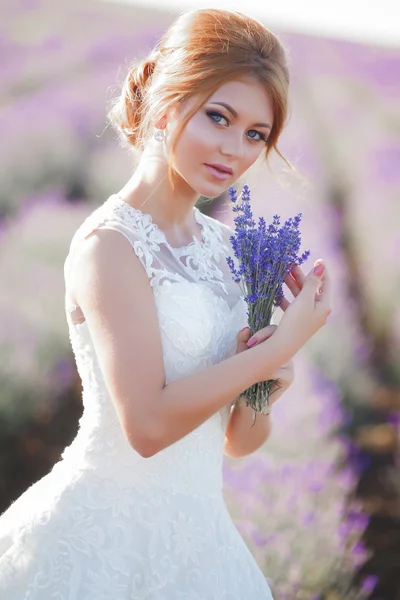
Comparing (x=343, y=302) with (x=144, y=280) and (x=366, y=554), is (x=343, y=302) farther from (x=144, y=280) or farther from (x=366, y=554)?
(x=144, y=280)

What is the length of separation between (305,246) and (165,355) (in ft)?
7.11

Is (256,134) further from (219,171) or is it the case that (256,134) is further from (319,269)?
(319,269)

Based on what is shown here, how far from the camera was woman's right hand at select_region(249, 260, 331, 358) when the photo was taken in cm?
182

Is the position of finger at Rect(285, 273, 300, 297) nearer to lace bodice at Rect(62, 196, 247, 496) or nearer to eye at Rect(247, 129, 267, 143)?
lace bodice at Rect(62, 196, 247, 496)

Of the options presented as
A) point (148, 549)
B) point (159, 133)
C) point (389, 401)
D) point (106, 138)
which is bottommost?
point (389, 401)

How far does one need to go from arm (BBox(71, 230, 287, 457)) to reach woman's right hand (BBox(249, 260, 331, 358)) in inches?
1.2

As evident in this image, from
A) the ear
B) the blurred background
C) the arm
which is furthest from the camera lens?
the blurred background

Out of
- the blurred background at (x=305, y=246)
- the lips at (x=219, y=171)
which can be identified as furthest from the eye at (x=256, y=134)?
the blurred background at (x=305, y=246)

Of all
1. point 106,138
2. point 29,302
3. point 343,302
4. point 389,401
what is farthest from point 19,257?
point 389,401

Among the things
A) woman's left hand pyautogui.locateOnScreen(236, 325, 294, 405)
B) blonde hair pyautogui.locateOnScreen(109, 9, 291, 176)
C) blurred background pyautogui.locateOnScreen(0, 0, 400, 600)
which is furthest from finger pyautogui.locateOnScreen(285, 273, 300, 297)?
blurred background pyautogui.locateOnScreen(0, 0, 400, 600)

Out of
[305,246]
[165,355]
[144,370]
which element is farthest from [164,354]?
[305,246]

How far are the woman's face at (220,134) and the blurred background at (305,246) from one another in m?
1.77

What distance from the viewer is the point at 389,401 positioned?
413 centimetres

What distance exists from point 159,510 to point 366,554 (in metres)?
2.17
